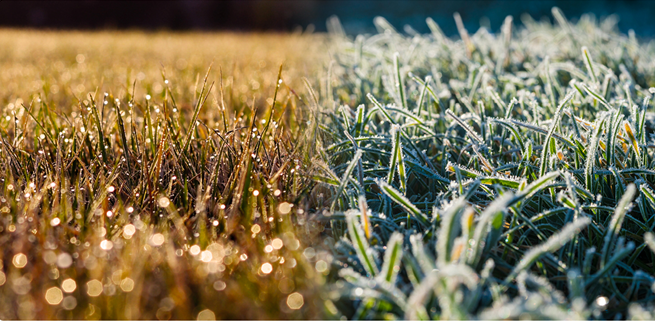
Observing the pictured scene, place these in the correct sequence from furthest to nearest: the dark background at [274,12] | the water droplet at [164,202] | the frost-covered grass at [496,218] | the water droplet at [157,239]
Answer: the dark background at [274,12], the water droplet at [164,202], the water droplet at [157,239], the frost-covered grass at [496,218]

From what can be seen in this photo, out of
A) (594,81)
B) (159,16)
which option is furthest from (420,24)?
(594,81)

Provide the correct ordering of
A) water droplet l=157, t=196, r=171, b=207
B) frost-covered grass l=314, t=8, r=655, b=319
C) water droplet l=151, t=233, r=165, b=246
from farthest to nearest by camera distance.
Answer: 1. water droplet l=157, t=196, r=171, b=207
2. water droplet l=151, t=233, r=165, b=246
3. frost-covered grass l=314, t=8, r=655, b=319

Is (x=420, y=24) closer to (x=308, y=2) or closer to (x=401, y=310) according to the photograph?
(x=308, y=2)

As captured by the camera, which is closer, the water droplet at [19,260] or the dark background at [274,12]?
the water droplet at [19,260]

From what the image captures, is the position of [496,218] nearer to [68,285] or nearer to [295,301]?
[295,301]

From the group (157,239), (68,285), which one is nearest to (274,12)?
(157,239)

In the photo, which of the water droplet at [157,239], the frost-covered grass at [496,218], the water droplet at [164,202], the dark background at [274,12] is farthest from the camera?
the dark background at [274,12]

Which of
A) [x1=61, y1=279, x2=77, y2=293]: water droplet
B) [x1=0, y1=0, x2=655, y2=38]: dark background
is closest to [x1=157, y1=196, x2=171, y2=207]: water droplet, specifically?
[x1=61, y1=279, x2=77, y2=293]: water droplet

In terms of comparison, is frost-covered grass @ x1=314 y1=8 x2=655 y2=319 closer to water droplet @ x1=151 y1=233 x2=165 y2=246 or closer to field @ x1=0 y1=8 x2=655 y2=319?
field @ x1=0 y1=8 x2=655 y2=319

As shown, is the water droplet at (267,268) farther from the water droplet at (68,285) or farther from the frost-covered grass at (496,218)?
the water droplet at (68,285)

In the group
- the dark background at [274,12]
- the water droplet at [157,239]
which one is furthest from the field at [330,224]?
the dark background at [274,12]
